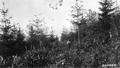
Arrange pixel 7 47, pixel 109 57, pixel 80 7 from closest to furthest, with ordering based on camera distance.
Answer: pixel 109 57 < pixel 7 47 < pixel 80 7

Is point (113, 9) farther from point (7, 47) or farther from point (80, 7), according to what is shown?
point (7, 47)

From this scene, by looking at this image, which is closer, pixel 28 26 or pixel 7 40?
pixel 7 40

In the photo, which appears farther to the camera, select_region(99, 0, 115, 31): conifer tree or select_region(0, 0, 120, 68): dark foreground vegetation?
select_region(99, 0, 115, 31): conifer tree

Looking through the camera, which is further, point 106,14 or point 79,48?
point 106,14

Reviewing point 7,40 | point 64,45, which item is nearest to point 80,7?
point 64,45

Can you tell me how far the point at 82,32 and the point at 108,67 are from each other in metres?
20.4

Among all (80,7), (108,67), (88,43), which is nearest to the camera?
(108,67)

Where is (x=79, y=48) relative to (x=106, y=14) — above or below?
below

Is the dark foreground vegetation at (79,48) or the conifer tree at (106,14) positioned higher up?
the conifer tree at (106,14)

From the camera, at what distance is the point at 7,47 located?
80.8 ft

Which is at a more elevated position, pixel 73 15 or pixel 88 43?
pixel 73 15

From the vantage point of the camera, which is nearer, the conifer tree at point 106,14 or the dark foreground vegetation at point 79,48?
the dark foreground vegetation at point 79,48

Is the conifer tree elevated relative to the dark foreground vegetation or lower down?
elevated

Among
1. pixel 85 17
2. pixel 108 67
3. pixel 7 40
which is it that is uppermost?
pixel 85 17
